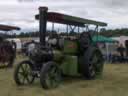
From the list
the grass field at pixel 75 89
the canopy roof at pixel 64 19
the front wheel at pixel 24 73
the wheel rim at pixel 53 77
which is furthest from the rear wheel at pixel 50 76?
the canopy roof at pixel 64 19

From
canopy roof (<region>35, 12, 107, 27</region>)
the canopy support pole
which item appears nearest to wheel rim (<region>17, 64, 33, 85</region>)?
the canopy support pole

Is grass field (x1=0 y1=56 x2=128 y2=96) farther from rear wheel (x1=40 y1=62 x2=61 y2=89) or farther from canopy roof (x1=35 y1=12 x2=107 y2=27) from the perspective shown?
canopy roof (x1=35 y1=12 x2=107 y2=27)

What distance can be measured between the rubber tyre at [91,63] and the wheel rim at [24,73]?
1750 millimetres

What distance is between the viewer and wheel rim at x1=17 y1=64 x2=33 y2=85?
31.7 ft

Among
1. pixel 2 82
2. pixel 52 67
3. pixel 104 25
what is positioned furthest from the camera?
pixel 104 25

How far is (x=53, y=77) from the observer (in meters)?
9.08

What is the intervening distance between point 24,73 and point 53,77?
40.7 inches

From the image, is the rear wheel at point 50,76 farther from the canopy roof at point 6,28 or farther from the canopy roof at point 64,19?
the canopy roof at point 6,28

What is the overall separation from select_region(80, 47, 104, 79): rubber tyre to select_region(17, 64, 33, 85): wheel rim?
175 cm

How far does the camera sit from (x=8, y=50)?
1535cm

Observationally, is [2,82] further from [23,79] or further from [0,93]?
[0,93]

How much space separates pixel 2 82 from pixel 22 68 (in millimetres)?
1115

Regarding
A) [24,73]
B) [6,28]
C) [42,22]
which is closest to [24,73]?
[24,73]

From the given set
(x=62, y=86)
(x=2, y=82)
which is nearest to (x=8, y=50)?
(x=2, y=82)
